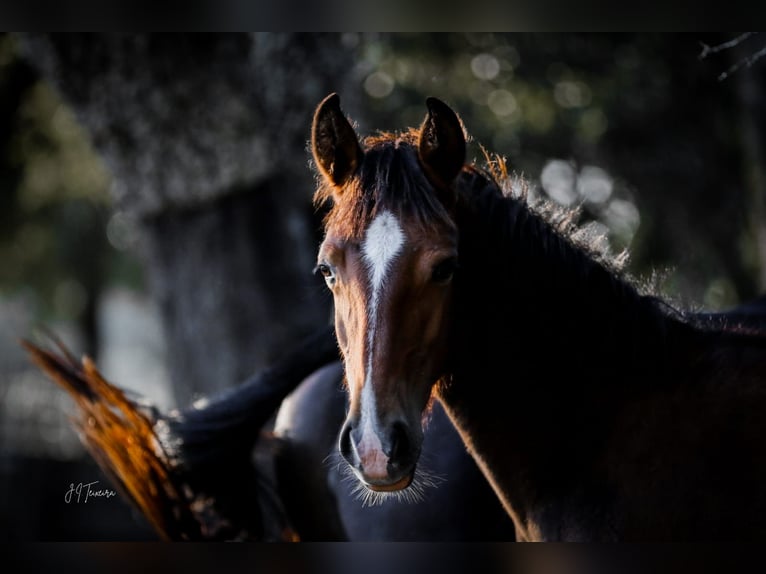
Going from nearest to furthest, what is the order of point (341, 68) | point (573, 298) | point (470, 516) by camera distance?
point (573, 298) → point (470, 516) → point (341, 68)

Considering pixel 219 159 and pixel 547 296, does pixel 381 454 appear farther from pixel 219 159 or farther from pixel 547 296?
pixel 219 159

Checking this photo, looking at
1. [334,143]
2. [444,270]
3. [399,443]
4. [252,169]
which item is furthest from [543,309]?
[252,169]

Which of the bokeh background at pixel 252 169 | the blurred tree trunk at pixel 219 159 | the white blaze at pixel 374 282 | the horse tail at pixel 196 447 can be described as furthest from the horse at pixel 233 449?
the blurred tree trunk at pixel 219 159

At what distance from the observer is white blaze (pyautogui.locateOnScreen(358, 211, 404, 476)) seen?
208cm

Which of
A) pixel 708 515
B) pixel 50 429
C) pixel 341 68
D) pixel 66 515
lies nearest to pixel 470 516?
pixel 708 515

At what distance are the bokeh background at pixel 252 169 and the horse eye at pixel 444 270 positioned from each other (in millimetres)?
779

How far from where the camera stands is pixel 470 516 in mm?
3002

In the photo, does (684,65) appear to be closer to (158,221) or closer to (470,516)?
(158,221)

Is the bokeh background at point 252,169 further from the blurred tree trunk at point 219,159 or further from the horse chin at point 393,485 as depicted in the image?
the horse chin at point 393,485

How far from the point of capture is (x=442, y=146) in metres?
2.41

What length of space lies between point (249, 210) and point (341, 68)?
1084 mm

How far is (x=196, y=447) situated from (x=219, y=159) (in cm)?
242

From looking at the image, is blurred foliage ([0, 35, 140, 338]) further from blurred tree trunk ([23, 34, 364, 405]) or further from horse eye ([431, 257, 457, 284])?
horse eye ([431, 257, 457, 284])

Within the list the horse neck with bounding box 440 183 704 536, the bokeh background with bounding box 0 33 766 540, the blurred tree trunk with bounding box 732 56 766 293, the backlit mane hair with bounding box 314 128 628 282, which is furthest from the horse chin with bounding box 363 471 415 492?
the blurred tree trunk with bounding box 732 56 766 293
